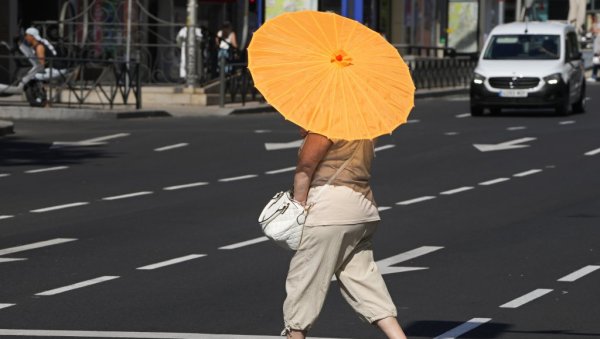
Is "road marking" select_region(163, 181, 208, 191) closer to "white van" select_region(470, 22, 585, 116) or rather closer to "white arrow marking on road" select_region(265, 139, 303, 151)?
"white arrow marking on road" select_region(265, 139, 303, 151)

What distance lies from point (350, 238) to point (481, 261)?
16.8 feet

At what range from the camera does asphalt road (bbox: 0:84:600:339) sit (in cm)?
970

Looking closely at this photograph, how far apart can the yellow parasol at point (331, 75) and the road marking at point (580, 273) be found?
4.25 meters

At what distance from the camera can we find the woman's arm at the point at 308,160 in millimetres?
7250

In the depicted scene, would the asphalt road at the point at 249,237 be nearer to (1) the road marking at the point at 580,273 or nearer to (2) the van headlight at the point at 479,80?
(1) the road marking at the point at 580,273

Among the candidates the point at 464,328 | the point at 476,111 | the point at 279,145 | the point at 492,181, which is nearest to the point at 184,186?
the point at 492,181

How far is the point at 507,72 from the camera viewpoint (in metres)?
32.5

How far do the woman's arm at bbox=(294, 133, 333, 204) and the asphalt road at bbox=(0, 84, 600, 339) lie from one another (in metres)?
1.89

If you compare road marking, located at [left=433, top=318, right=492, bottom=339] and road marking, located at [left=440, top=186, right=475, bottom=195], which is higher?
road marking, located at [left=433, top=318, right=492, bottom=339]

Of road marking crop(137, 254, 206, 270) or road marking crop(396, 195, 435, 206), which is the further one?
road marking crop(396, 195, 435, 206)

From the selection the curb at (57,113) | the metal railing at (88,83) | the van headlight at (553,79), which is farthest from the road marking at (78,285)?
the van headlight at (553,79)

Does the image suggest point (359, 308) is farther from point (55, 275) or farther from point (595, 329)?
point (55, 275)

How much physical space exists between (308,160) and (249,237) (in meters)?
6.57

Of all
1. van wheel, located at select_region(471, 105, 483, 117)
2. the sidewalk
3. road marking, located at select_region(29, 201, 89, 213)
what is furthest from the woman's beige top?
van wheel, located at select_region(471, 105, 483, 117)
